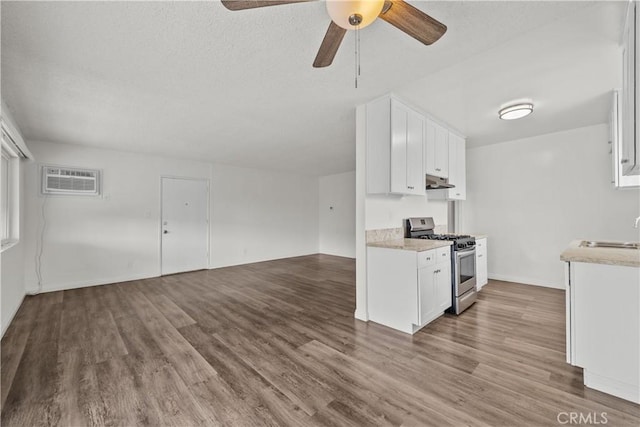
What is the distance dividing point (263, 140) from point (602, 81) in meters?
4.12

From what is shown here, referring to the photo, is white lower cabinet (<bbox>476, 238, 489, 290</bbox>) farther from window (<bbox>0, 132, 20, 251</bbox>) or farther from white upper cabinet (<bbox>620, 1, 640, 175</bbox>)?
window (<bbox>0, 132, 20, 251</bbox>)

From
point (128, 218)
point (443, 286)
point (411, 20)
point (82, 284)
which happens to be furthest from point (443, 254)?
point (82, 284)

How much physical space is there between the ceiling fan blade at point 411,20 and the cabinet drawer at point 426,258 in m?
1.87

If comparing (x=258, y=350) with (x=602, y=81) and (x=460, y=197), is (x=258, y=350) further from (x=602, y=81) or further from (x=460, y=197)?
(x=602, y=81)

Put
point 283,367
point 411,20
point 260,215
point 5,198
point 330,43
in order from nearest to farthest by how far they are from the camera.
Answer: point 411,20, point 330,43, point 283,367, point 5,198, point 260,215

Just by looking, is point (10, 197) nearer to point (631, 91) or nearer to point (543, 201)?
point (631, 91)

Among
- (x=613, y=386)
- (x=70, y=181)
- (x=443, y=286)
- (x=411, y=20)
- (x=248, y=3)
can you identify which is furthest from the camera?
(x=70, y=181)

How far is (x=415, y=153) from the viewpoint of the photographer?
3174mm

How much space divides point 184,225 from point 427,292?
5008 mm

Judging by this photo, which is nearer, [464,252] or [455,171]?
[464,252]

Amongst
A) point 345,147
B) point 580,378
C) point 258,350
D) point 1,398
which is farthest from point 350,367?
point 345,147

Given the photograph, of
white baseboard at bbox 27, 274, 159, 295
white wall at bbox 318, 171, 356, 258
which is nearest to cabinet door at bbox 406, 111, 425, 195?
white wall at bbox 318, 171, 356, 258

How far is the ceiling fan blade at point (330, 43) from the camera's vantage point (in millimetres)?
1396

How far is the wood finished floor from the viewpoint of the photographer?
5.24 ft
